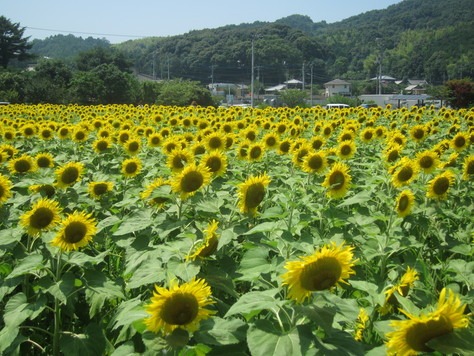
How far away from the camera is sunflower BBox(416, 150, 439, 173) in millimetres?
4102

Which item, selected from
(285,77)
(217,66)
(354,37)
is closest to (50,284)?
(217,66)

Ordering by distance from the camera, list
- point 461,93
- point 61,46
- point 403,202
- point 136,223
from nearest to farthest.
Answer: point 136,223, point 403,202, point 461,93, point 61,46

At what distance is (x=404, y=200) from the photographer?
306cm

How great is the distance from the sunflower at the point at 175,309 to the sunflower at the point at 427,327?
1.93 feet

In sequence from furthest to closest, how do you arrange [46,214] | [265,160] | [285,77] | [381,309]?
[285,77] < [265,160] < [46,214] < [381,309]

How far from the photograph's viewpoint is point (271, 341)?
1.42 meters

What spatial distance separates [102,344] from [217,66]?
108 meters

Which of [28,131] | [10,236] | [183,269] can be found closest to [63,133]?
[28,131]

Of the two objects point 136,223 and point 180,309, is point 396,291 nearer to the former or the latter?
point 180,309

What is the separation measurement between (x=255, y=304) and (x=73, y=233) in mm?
→ 1176

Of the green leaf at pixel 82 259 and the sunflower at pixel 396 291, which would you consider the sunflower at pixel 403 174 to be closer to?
the sunflower at pixel 396 291

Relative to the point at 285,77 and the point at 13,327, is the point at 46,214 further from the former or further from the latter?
the point at 285,77

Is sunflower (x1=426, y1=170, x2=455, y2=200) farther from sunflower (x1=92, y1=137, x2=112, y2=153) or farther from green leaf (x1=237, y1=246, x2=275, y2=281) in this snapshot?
sunflower (x1=92, y1=137, x2=112, y2=153)

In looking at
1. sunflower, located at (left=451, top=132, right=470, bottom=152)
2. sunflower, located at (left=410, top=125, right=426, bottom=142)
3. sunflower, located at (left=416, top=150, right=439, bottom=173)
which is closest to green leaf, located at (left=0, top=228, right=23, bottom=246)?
sunflower, located at (left=416, top=150, right=439, bottom=173)
